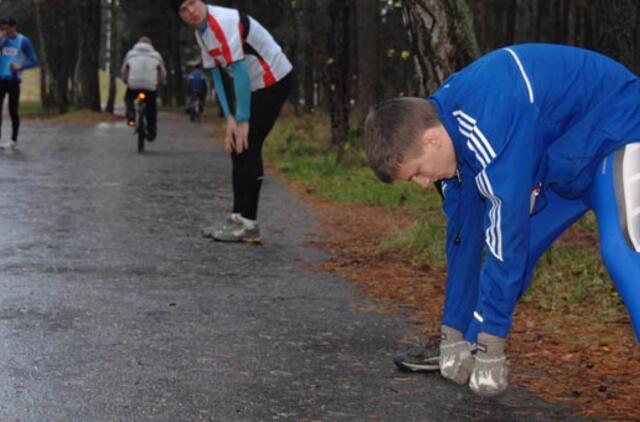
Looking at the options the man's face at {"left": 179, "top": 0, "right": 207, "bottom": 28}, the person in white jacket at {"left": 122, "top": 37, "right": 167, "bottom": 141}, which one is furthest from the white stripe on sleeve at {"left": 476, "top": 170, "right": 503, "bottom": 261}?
the person in white jacket at {"left": 122, "top": 37, "right": 167, "bottom": 141}

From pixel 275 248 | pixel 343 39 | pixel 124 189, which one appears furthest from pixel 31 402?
pixel 343 39

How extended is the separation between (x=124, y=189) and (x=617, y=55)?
570cm

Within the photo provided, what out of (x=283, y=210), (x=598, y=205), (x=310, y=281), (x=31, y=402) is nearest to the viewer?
(x=598, y=205)

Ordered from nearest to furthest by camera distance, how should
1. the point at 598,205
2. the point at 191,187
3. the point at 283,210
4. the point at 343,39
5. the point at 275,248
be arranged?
the point at 598,205, the point at 275,248, the point at 283,210, the point at 191,187, the point at 343,39

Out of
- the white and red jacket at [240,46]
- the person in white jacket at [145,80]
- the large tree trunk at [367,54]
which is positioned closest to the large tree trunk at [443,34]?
the white and red jacket at [240,46]

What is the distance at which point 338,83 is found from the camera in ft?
58.7

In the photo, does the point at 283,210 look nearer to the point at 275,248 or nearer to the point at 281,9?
the point at 275,248

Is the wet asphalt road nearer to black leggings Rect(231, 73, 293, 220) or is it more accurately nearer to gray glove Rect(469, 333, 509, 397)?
black leggings Rect(231, 73, 293, 220)

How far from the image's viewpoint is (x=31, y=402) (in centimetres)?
467

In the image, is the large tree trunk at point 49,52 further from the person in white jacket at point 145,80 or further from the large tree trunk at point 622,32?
the large tree trunk at point 622,32

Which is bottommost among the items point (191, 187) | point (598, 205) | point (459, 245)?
point (191, 187)

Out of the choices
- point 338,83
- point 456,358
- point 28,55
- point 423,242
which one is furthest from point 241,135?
point 28,55

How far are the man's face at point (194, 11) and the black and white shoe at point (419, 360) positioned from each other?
12.9 feet

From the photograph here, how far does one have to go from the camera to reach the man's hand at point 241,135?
901 centimetres
